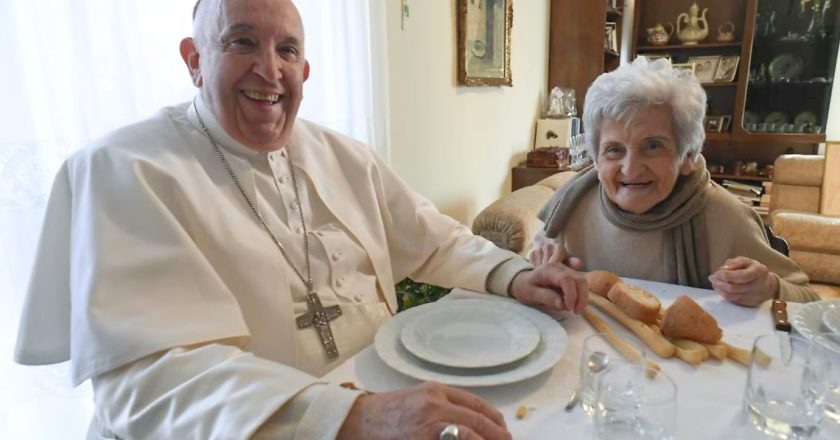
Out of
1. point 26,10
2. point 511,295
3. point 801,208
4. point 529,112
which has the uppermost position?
point 26,10

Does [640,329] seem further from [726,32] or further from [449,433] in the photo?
[726,32]

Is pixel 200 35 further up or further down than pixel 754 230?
further up

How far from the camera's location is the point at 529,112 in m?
4.20

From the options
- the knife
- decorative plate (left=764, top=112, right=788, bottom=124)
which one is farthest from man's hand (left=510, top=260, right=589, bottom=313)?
decorative plate (left=764, top=112, right=788, bottom=124)

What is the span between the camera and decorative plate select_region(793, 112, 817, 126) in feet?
14.8

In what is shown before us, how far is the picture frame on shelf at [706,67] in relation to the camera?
15.1 feet

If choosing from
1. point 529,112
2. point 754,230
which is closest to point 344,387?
point 754,230

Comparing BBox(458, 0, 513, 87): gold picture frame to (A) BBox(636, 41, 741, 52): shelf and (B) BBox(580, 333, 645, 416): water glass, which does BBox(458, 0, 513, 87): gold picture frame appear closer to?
(A) BBox(636, 41, 741, 52): shelf

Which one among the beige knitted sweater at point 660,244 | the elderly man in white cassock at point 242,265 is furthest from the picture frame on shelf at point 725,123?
the elderly man in white cassock at point 242,265

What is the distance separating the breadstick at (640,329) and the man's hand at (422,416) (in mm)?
389

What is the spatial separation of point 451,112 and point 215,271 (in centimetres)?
216

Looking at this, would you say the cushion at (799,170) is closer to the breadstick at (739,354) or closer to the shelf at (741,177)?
the shelf at (741,177)

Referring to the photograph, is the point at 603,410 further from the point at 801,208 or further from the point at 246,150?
the point at 801,208

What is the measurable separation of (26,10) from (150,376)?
820 millimetres
